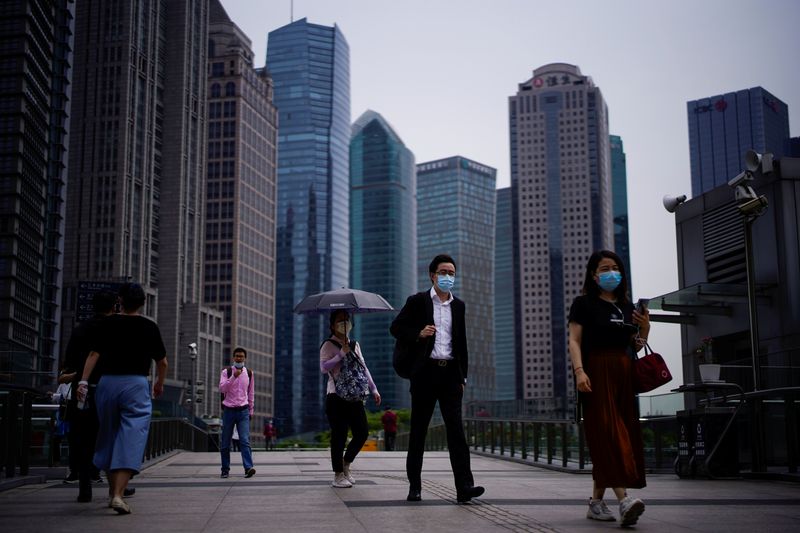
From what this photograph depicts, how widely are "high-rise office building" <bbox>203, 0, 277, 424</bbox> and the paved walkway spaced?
129m

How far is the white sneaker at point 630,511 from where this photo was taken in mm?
6328

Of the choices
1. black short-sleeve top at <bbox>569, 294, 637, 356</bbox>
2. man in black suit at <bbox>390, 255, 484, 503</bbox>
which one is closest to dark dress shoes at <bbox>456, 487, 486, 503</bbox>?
man in black suit at <bbox>390, 255, 484, 503</bbox>

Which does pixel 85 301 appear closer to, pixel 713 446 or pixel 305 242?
pixel 713 446

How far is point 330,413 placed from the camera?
411 inches

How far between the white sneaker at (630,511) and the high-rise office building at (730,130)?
137589 millimetres

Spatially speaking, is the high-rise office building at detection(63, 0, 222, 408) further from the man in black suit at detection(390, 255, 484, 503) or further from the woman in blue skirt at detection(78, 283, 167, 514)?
the man in black suit at detection(390, 255, 484, 503)

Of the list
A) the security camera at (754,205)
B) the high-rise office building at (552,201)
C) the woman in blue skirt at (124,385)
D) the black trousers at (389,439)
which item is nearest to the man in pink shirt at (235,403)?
the woman in blue skirt at (124,385)

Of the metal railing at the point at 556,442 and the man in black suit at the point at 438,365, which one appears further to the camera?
the metal railing at the point at 556,442

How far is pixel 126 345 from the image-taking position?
781 centimetres

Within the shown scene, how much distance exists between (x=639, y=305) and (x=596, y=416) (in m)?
0.83

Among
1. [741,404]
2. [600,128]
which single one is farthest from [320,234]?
[741,404]

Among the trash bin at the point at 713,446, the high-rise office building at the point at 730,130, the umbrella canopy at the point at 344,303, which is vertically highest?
the high-rise office building at the point at 730,130

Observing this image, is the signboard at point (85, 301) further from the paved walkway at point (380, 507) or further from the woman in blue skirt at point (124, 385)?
the woman in blue skirt at point (124, 385)

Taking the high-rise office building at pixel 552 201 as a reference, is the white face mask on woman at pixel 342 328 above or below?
below
